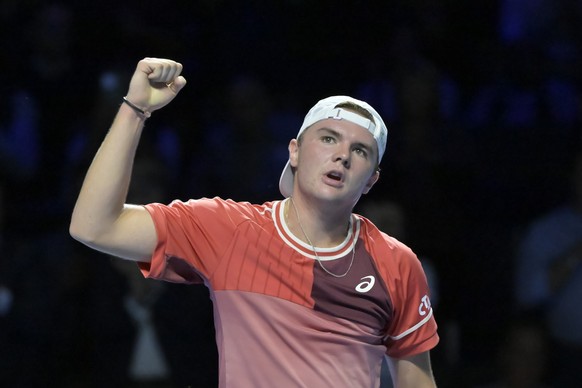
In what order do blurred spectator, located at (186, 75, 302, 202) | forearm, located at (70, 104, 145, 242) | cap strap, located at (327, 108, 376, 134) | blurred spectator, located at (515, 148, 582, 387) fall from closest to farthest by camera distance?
forearm, located at (70, 104, 145, 242)
cap strap, located at (327, 108, 376, 134)
blurred spectator, located at (515, 148, 582, 387)
blurred spectator, located at (186, 75, 302, 202)

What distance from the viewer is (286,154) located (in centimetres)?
580

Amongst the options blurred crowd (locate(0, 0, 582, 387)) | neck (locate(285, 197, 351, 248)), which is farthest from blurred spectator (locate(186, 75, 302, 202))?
neck (locate(285, 197, 351, 248))

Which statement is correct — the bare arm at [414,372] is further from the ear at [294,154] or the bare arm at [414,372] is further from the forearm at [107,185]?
the forearm at [107,185]

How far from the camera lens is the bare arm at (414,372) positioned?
3318mm

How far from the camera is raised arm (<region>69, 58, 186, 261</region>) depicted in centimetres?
279

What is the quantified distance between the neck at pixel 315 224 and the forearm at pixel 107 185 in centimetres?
63

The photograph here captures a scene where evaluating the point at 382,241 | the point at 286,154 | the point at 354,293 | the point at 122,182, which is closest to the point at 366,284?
the point at 354,293

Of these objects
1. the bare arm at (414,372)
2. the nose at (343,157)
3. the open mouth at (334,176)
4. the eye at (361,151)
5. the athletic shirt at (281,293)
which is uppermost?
the eye at (361,151)

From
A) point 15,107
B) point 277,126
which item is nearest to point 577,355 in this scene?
point 277,126

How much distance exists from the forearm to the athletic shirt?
198 mm

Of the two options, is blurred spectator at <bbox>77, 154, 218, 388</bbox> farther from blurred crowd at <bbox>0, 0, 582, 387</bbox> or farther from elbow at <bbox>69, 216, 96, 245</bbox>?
elbow at <bbox>69, 216, 96, 245</bbox>

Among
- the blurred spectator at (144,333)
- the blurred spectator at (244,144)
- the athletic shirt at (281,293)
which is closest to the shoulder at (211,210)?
the athletic shirt at (281,293)

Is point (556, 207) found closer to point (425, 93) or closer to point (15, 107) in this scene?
point (425, 93)

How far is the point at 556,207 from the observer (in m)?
5.90
